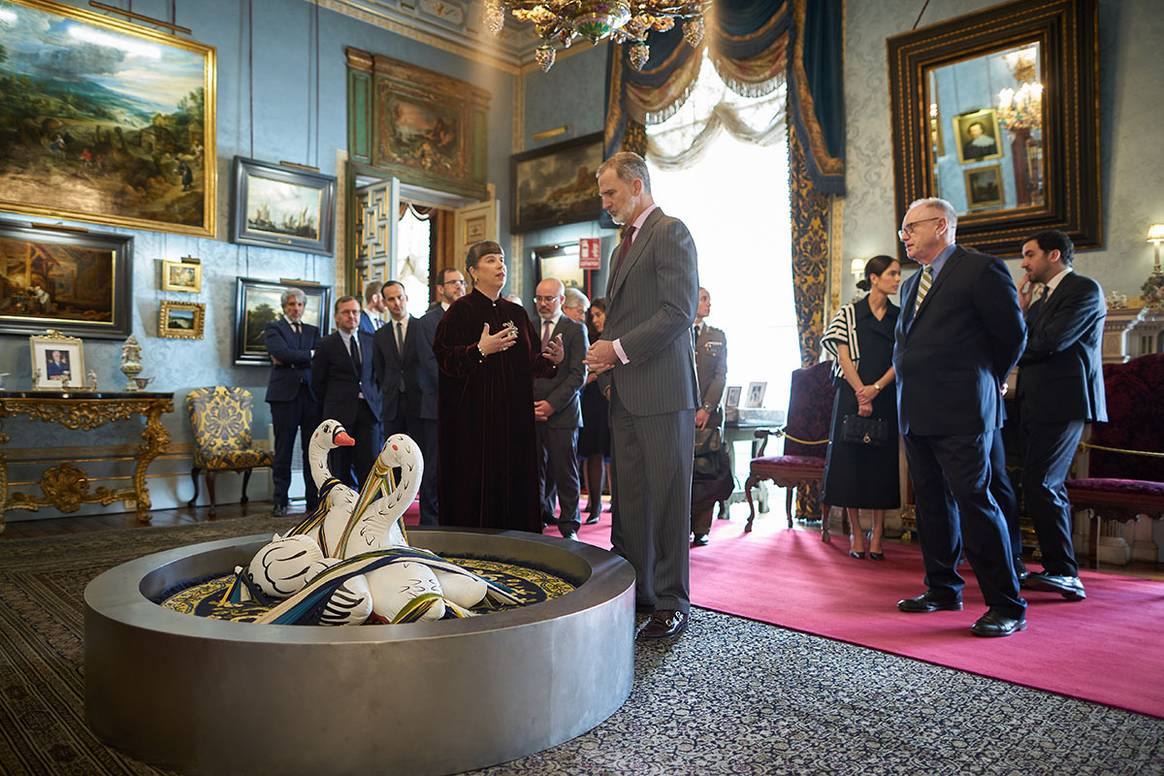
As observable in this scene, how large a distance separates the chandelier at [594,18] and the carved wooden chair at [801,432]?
108 inches

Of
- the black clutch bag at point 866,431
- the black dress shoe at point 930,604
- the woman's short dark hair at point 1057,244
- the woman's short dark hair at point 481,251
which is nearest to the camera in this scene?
the black dress shoe at point 930,604

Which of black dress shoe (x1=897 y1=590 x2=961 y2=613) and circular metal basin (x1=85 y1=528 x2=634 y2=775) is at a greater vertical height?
circular metal basin (x1=85 y1=528 x2=634 y2=775)

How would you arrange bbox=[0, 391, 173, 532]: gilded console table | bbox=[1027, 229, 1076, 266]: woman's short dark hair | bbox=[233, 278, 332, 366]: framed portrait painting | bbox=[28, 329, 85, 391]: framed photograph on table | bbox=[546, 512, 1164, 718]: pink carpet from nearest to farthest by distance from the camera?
bbox=[546, 512, 1164, 718]: pink carpet → bbox=[1027, 229, 1076, 266]: woman's short dark hair → bbox=[0, 391, 173, 532]: gilded console table → bbox=[28, 329, 85, 391]: framed photograph on table → bbox=[233, 278, 332, 366]: framed portrait painting

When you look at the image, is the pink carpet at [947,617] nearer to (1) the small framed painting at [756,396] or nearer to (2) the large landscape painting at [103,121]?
(1) the small framed painting at [756,396]

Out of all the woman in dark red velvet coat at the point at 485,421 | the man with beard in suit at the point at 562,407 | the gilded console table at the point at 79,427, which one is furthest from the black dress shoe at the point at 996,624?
the gilded console table at the point at 79,427

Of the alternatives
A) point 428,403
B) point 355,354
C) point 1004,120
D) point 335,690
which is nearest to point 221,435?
point 355,354

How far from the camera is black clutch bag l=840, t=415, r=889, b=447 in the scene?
16.0 ft

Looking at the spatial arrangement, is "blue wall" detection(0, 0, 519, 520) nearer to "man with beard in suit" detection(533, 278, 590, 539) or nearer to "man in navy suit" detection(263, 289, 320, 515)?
"man in navy suit" detection(263, 289, 320, 515)

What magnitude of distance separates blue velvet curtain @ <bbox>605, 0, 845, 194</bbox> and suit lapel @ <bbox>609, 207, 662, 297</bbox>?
441cm

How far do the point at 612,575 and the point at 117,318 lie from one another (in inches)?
244

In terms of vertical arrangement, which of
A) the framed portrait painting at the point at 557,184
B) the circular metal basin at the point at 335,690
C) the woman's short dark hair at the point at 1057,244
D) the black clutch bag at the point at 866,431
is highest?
the framed portrait painting at the point at 557,184

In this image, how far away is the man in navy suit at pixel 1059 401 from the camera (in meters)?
4.26

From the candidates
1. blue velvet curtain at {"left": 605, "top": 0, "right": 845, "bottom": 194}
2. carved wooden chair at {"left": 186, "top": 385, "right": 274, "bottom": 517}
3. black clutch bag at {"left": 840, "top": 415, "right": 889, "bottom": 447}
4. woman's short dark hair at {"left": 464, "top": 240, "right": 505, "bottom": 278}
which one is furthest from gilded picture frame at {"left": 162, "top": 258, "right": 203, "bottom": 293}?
black clutch bag at {"left": 840, "top": 415, "right": 889, "bottom": 447}

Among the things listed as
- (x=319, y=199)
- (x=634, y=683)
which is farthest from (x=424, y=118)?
(x=634, y=683)
